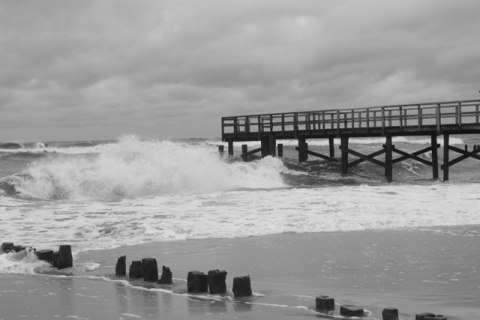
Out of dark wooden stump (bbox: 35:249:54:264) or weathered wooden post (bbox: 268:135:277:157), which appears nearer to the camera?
dark wooden stump (bbox: 35:249:54:264)

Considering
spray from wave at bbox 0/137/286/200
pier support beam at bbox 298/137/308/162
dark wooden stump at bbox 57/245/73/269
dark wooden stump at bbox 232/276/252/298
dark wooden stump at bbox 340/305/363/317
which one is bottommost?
dark wooden stump at bbox 340/305/363/317

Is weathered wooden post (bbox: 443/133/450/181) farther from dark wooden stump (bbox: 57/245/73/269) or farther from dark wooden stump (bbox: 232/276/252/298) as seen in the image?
dark wooden stump (bbox: 232/276/252/298)

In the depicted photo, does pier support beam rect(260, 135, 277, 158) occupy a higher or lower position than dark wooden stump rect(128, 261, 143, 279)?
higher

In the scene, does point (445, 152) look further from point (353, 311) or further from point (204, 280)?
point (353, 311)

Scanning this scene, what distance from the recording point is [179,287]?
28.7 ft

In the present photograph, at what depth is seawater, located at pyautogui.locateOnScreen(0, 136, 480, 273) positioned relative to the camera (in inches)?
586

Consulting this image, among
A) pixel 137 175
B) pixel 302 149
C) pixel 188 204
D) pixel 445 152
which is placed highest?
pixel 302 149

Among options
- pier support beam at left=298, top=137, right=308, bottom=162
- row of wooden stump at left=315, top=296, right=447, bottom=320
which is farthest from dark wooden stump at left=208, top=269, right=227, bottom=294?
pier support beam at left=298, top=137, right=308, bottom=162

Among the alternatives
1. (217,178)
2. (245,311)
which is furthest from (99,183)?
(245,311)

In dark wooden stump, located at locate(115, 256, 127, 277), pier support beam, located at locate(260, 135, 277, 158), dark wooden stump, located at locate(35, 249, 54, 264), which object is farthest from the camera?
pier support beam, located at locate(260, 135, 277, 158)

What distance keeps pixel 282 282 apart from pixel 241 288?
1.25 metres

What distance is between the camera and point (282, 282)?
30.3ft

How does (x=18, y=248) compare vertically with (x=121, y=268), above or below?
above

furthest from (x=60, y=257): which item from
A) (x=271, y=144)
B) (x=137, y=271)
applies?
(x=271, y=144)
